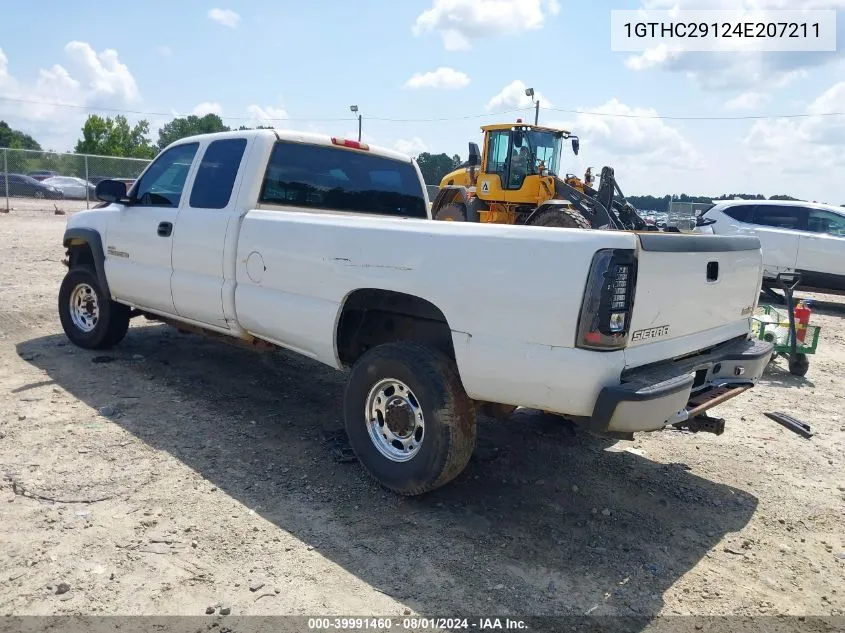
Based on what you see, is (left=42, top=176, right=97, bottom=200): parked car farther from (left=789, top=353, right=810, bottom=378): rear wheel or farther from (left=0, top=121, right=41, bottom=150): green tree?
(left=0, top=121, right=41, bottom=150): green tree

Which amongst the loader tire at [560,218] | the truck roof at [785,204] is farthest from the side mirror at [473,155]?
the truck roof at [785,204]

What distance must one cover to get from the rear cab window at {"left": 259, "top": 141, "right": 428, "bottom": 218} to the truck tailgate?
2.76 m

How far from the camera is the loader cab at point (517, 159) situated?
1377cm

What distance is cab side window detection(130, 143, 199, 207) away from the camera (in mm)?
5488

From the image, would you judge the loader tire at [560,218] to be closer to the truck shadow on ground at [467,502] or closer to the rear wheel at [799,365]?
the rear wheel at [799,365]

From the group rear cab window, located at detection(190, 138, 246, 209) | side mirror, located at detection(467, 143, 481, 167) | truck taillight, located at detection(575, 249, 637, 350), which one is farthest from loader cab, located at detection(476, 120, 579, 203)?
truck taillight, located at detection(575, 249, 637, 350)

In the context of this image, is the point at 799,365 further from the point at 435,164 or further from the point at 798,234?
the point at 435,164

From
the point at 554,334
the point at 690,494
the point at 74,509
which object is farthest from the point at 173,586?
the point at 690,494

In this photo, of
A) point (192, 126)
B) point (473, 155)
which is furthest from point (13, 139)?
point (473, 155)

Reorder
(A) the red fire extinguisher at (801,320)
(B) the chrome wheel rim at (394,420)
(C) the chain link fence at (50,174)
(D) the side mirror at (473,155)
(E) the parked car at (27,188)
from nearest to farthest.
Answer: (B) the chrome wheel rim at (394,420) → (A) the red fire extinguisher at (801,320) → (D) the side mirror at (473,155) → (C) the chain link fence at (50,174) → (E) the parked car at (27,188)

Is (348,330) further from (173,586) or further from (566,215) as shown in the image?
(566,215)

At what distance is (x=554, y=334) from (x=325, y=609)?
5.24ft

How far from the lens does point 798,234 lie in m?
12.1

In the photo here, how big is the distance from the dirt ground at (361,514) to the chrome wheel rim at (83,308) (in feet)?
2.58
